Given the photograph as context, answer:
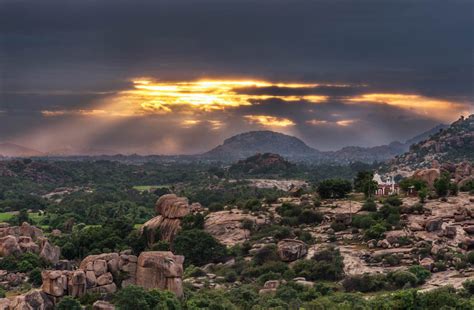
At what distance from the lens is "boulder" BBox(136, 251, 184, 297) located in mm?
41844

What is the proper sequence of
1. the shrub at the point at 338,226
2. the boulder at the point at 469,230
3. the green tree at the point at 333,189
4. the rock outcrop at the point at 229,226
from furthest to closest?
the green tree at the point at 333,189 → the rock outcrop at the point at 229,226 → the shrub at the point at 338,226 → the boulder at the point at 469,230

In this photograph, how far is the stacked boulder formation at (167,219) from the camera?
64.4m

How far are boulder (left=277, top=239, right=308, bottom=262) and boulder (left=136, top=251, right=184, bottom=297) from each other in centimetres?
1188

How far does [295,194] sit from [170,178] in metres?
112

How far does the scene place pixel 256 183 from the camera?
14488 cm

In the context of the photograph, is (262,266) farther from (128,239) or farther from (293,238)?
(128,239)

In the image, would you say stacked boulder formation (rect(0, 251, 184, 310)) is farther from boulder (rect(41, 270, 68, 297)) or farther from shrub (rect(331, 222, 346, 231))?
shrub (rect(331, 222, 346, 231))

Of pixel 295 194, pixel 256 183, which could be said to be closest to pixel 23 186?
pixel 256 183

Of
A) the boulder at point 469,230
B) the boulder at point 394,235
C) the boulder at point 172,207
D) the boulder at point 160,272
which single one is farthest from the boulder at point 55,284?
the boulder at point 469,230

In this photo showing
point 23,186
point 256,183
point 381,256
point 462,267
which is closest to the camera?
point 462,267

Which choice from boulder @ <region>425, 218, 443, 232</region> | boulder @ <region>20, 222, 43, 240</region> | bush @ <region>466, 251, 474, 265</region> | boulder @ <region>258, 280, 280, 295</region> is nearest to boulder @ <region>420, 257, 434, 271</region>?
bush @ <region>466, 251, 474, 265</region>

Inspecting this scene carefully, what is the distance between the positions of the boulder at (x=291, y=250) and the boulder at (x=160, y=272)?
39.0ft

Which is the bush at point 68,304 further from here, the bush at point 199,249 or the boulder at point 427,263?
the boulder at point 427,263

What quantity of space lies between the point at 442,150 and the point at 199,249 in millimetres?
116918
